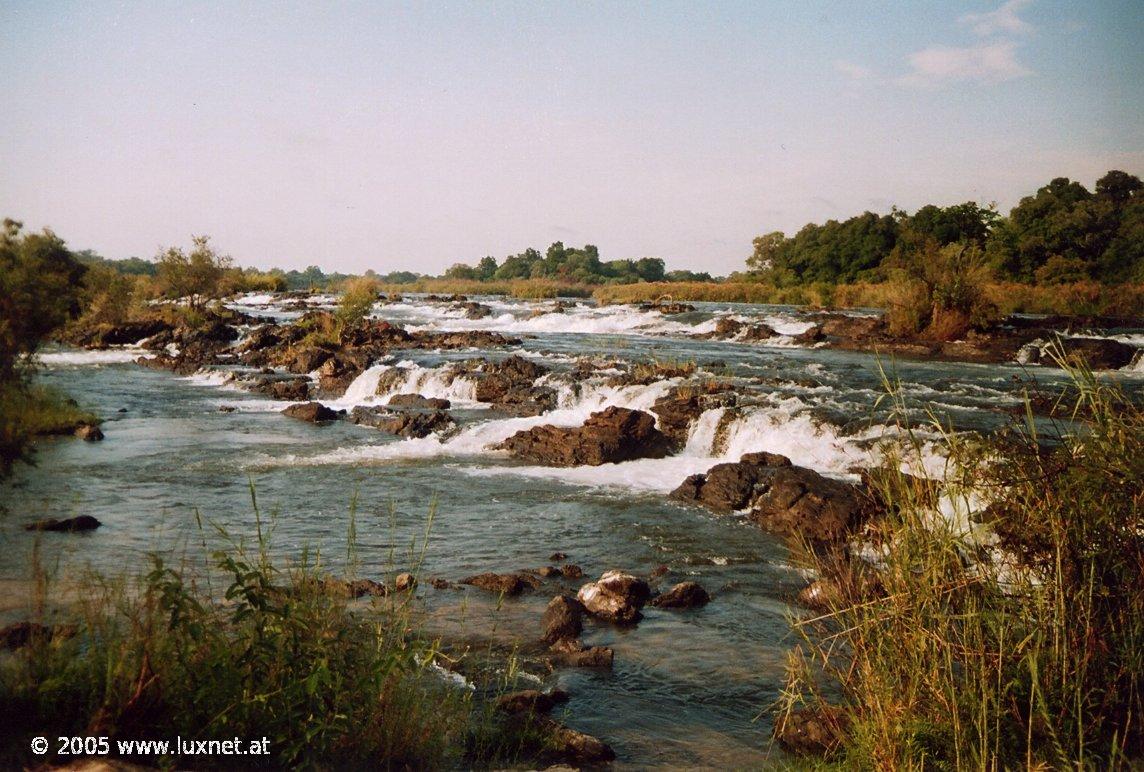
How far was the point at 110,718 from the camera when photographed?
3.17 meters

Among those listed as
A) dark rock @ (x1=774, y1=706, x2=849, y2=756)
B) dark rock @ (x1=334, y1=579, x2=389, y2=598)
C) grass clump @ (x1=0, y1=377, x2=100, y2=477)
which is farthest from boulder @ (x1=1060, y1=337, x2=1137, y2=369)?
grass clump @ (x1=0, y1=377, x2=100, y2=477)

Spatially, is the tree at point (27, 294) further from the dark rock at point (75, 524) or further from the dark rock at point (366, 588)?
the dark rock at point (75, 524)

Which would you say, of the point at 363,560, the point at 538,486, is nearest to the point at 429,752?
the point at 363,560

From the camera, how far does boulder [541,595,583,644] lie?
636 centimetres

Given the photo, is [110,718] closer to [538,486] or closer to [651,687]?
[651,687]

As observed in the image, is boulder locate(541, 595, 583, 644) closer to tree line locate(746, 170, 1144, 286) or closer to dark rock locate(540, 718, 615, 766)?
dark rock locate(540, 718, 615, 766)

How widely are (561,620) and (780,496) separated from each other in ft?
14.9

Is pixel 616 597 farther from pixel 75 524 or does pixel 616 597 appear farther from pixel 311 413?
pixel 311 413

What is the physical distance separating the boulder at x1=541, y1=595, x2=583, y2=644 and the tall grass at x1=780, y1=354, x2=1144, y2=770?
265 cm

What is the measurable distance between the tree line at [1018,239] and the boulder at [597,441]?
16.0 metres

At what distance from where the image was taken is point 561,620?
21.1 feet

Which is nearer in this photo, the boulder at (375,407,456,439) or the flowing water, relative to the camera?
the flowing water

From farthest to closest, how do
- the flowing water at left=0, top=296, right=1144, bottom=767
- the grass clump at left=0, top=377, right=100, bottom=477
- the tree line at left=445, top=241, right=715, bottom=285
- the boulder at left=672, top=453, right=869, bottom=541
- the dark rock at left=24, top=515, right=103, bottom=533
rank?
the tree line at left=445, top=241, right=715, bottom=285, the boulder at left=672, top=453, right=869, bottom=541, the dark rock at left=24, top=515, right=103, bottom=533, the flowing water at left=0, top=296, right=1144, bottom=767, the grass clump at left=0, top=377, right=100, bottom=477

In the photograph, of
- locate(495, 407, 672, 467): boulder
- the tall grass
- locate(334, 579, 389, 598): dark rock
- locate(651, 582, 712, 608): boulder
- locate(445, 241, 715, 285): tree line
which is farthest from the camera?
locate(445, 241, 715, 285): tree line
